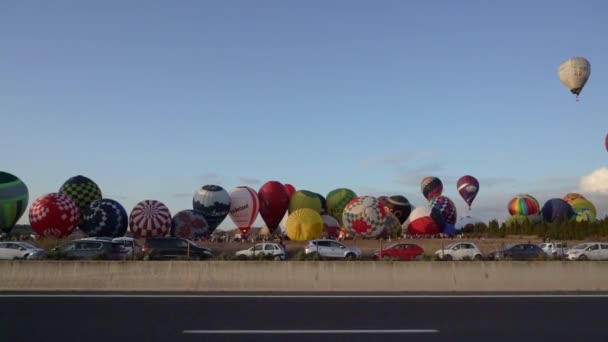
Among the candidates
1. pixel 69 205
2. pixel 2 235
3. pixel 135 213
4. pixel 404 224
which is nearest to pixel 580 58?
pixel 404 224

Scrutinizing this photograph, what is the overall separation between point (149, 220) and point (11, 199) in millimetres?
11301

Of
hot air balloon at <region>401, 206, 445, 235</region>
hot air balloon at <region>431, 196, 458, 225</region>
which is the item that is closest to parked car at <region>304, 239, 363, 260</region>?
hot air balloon at <region>401, 206, 445, 235</region>

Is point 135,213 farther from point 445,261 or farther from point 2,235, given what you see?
point 445,261

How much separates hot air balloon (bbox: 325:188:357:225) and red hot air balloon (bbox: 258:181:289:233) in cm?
588

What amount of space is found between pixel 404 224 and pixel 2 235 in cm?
3929

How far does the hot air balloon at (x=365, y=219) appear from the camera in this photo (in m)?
50.1

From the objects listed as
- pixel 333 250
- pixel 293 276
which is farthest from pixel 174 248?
pixel 293 276

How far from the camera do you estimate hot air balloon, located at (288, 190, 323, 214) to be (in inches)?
2275

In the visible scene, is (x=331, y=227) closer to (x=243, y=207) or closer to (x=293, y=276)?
(x=243, y=207)
